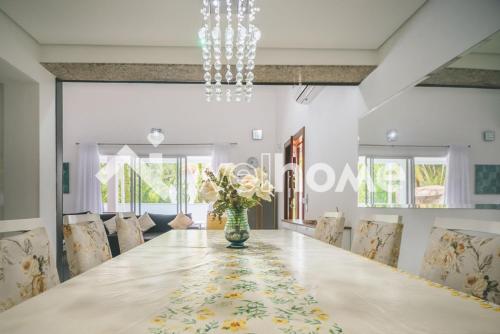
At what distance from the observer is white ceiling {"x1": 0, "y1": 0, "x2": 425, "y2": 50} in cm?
263

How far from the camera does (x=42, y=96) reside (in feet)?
11.5

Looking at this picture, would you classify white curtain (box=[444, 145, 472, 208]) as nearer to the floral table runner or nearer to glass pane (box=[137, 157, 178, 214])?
the floral table runner

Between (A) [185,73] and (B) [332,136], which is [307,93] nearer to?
(B) [332,136]

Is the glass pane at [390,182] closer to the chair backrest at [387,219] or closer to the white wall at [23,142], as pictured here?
the chair backrest at [387,219]

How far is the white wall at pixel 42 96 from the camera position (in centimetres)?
293

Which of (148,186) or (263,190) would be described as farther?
(148,186)

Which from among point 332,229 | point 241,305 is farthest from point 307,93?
point 241,305

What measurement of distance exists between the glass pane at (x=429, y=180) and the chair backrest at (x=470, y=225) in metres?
1.00

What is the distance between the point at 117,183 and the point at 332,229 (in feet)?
19.7

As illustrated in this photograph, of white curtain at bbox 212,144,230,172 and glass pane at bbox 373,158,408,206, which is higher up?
white curtain at bbox 212,144,230,172

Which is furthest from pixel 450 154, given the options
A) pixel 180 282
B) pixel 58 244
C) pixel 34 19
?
pixel 58 244

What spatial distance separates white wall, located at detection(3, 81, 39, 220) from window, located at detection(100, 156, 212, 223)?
404 centimetres

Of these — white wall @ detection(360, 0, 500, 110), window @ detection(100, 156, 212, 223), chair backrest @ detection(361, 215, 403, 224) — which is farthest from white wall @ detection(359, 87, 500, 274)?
window @ detection(100, 156, 212, 223)

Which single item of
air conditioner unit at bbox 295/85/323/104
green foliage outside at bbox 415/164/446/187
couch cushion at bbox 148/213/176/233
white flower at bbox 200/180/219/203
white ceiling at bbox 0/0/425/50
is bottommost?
couch cushion at bbox 148/213/176/233
